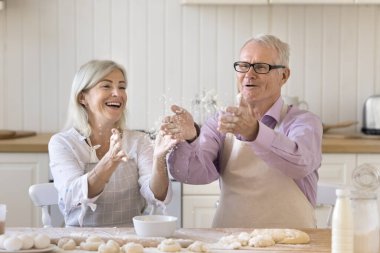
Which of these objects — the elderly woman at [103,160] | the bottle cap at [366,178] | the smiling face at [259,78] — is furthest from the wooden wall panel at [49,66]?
the bottle cap at [366,178]

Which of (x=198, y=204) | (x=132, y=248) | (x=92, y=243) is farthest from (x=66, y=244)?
(x=198, y=204)

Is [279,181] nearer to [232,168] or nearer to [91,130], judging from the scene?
[232,168]

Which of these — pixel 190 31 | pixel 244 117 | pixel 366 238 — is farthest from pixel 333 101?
pixel 366 238

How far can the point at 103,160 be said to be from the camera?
7.56 feet

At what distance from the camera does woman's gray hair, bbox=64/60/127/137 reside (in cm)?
260

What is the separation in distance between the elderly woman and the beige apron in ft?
0.71

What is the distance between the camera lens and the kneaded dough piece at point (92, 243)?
1.85 meters

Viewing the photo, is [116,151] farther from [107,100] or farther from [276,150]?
[276,150]

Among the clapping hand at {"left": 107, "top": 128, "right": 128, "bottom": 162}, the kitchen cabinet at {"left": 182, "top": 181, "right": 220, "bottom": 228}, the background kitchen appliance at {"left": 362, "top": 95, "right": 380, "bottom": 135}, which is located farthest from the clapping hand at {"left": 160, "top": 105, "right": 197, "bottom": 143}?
the background kitchen appliance at {"left": 362, "top": 95, "right": 380, "bottom": 135}

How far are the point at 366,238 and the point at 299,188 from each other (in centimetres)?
59

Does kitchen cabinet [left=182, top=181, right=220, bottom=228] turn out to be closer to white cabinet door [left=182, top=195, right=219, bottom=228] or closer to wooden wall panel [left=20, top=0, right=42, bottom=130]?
white cabinet door [left=182, top=195, right=219, bottom=228]

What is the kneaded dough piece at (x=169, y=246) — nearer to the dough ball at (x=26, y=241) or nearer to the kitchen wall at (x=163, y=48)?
the dough ball at (x=26, y=241)

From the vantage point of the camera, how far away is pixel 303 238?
193cm

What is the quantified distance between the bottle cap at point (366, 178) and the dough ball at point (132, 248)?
0.58 metres
